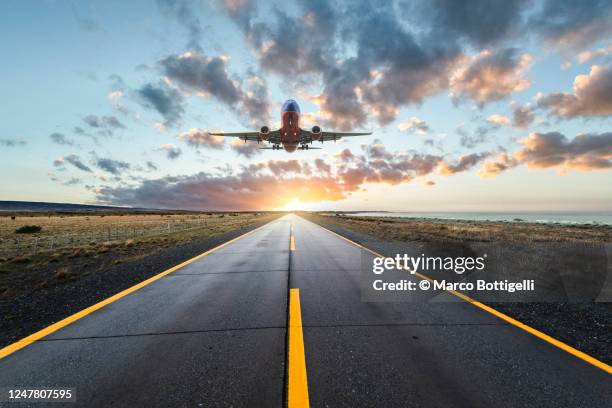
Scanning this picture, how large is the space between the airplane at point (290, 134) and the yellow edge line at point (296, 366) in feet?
91.6

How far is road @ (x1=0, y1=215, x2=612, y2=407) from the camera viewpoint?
244 centimetres

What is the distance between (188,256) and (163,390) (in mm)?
8670

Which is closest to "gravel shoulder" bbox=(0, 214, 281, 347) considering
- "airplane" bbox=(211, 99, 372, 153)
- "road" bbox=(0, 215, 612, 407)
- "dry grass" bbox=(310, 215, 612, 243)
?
"road" bbox=(0, 215, 612, 407)

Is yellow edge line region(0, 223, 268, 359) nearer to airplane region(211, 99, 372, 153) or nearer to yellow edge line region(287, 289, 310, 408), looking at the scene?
yellow edge line region(287, 289, 310, 408)

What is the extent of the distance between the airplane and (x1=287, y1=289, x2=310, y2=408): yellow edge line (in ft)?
91.6

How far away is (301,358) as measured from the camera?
3.05 m

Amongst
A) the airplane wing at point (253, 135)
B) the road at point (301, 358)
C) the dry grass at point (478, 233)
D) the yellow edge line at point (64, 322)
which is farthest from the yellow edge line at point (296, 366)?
the airplane wing at point (253, 135)

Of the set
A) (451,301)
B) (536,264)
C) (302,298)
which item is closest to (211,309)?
(302,298)

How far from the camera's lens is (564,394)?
245 centimetres

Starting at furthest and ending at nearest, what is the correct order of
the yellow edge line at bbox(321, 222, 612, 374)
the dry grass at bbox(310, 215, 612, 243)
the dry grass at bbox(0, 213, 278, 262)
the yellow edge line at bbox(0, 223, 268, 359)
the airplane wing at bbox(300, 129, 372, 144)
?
the airplane wing at bbox(300, 129, 372, 144) < the dry grass at bbox(310, 215, 612, 243) < the dry grass at bbox(0, 213, 278, 262) < the yellow edge line at bbox(0, 223, 268, 359) < the yellow edge line at bbox(321, 222, 612, 374)

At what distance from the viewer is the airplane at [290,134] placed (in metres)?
29.9

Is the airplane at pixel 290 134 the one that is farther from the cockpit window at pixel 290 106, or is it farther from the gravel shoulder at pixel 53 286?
the gravel shoulder at pixel 53 286

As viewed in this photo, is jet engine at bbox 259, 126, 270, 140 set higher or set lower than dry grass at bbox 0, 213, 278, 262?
higher

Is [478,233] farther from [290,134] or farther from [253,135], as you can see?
[253,135]
